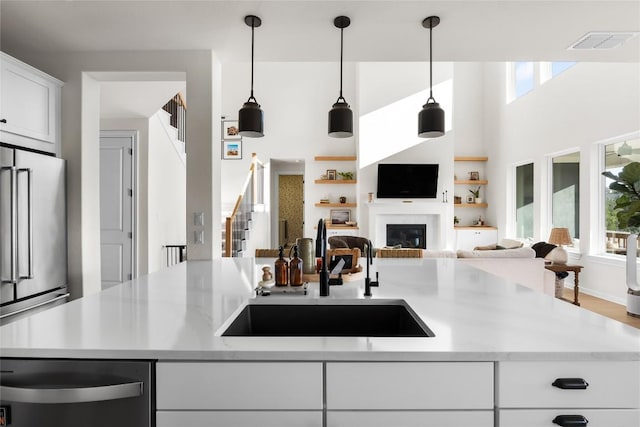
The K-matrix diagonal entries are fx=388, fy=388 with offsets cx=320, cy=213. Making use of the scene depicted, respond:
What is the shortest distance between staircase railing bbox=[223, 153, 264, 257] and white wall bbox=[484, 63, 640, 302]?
16.2 feet

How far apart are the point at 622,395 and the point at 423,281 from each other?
0.97 m

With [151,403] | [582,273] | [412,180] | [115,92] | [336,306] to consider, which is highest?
[115,92]

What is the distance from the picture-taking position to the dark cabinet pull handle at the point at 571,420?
100 centimetres

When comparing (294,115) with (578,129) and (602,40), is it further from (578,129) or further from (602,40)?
Result: (602,40)

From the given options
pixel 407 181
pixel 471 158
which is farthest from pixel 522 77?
pixel 407 181

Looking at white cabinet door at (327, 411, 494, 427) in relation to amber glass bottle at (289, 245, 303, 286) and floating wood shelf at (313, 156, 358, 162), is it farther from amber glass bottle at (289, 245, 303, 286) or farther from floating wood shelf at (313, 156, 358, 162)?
floating wood shelf at (313, 156, 358, 162)

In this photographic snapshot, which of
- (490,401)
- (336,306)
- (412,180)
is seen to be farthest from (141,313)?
(412,180)

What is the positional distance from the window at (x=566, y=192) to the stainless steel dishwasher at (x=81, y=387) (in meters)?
6.56

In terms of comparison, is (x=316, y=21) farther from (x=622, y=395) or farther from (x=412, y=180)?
(x=412, y=180)

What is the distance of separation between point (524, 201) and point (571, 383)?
732 centimetres

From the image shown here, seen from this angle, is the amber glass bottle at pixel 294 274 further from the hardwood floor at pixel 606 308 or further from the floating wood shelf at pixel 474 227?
the floating wood shelf at pixel 474 227

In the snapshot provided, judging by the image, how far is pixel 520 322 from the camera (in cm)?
124

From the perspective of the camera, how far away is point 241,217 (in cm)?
587

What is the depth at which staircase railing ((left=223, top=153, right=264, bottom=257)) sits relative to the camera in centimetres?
507
